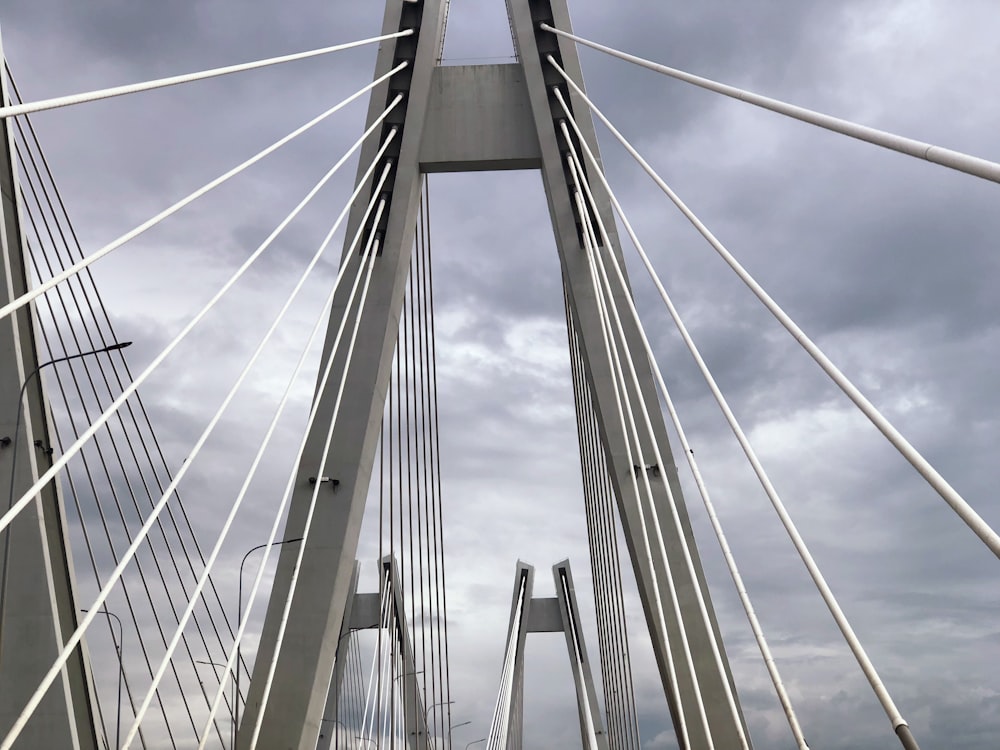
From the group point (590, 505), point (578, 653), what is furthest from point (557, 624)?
point (590, 505)

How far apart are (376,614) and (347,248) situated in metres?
22.4

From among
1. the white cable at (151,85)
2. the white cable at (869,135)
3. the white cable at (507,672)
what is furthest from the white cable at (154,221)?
the white cable at (507,672)

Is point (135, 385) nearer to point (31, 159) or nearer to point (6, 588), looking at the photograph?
point (6, 588)

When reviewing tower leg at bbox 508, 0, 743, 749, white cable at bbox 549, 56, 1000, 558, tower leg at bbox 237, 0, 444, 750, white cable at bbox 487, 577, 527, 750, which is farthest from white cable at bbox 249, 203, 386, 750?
white cable at bbox 487, 577, 527, 750

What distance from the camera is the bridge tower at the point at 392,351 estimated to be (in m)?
14.4

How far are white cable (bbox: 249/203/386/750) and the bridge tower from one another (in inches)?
4.5

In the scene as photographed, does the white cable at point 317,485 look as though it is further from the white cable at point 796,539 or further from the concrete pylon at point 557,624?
the concrete pylon at point 557,624

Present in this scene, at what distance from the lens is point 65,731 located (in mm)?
10805

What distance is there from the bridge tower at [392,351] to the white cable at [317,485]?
0.11m

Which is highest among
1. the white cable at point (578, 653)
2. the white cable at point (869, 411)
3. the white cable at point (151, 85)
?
the white cable at point (578, 653)

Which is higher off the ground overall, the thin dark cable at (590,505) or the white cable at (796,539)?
the thin dark cable at (590,505)

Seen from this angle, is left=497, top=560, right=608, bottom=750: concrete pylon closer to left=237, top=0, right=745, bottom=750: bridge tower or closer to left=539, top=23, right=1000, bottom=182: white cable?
left=237, top=0, right=745, bottom=750: bridge tower

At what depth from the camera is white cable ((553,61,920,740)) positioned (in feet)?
22.9

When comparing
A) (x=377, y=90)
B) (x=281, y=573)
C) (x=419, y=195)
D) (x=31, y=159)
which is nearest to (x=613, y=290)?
(x=419, y=195)
